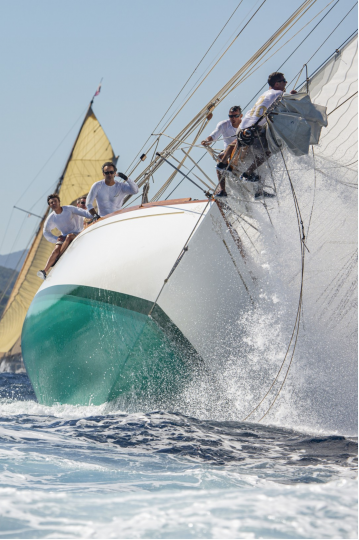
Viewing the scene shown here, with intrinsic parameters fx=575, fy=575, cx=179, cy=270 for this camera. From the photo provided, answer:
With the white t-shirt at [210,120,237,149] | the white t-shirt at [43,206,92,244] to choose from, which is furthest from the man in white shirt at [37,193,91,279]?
the white t-shirt at [210,120,237,149]

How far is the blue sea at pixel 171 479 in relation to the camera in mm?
2266

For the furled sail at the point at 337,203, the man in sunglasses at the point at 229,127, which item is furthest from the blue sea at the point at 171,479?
the man in sunglasses at the point at 229,127

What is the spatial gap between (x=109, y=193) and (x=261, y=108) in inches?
97.9

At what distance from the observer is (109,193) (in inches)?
268

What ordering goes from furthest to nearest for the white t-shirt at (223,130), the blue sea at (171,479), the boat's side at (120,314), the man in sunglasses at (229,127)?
the white t-shirt at (223,130), the man in sunglasses at (229,127), the boat's side at (120,314), the blue sea at (171,479)

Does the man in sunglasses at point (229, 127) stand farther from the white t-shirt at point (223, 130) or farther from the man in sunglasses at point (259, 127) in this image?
the man in sunglasses at point (259, 127)

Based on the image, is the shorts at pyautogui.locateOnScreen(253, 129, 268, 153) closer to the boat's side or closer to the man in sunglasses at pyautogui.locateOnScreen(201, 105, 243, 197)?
the boat's side

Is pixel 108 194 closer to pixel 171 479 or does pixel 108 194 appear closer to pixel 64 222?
pixel 64 222

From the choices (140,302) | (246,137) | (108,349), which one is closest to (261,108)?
(246,137)

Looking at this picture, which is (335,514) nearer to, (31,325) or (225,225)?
(225,225)

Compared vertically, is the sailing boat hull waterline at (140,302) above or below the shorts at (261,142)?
below

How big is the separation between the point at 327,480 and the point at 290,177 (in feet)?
8.82

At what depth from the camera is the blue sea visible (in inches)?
89.2

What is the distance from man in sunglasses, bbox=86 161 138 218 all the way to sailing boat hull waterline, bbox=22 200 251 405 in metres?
0.42
